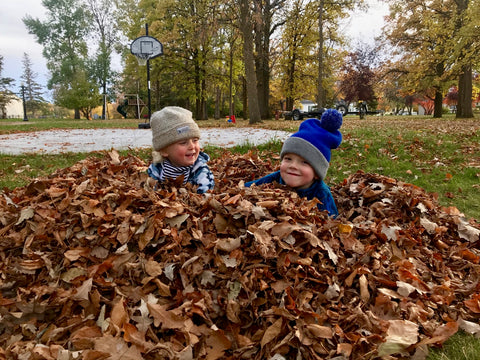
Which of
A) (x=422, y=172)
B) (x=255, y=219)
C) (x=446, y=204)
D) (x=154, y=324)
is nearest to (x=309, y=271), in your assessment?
(x=255, y=219)

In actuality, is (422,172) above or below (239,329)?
above

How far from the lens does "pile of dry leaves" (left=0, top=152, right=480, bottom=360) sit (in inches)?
63.7

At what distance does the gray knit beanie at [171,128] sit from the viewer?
2861mm

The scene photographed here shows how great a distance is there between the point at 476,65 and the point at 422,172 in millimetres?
14996

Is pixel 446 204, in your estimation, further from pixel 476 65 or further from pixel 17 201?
pixel 476 65

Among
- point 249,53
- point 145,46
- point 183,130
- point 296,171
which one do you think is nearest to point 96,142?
point 183,130

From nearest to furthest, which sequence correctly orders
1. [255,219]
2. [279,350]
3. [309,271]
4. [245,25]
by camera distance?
[279,350] → [309,271] → [255,219] → [245,25]

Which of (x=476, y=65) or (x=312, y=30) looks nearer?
(x=476, y=65)

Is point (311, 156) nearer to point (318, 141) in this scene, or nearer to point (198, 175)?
point (318, 141)

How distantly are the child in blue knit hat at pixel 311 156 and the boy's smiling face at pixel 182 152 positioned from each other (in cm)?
90

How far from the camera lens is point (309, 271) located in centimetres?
197

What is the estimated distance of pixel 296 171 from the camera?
3.07 m

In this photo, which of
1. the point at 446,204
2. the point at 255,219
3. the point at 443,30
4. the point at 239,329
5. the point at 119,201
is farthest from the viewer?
the point at 443,30

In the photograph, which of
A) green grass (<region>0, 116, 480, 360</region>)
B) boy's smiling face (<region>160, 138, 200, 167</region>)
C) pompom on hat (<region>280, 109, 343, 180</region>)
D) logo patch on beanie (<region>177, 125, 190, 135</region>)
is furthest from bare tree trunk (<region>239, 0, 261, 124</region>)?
logo patch on beanie (<region>177, 125, 190, 135</region>)
